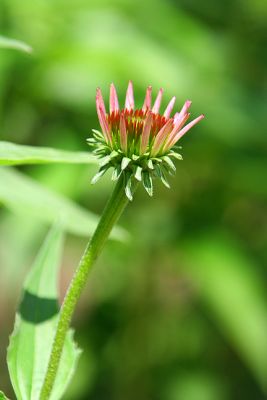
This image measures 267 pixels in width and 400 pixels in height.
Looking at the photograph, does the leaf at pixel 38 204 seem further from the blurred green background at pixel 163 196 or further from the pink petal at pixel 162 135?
the blurred green background at pixel 163 196

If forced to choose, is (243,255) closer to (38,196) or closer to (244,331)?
(244,331)

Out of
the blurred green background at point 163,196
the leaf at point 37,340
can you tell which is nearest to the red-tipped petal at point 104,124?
the leaf at point 37,340

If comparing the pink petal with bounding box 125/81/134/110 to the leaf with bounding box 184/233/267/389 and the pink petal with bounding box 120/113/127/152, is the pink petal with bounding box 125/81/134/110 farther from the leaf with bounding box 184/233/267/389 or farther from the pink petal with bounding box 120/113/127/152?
the leaf with bounding box 184/233/267/389

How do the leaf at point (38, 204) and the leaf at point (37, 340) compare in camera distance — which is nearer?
the leaf at point (37, 340)

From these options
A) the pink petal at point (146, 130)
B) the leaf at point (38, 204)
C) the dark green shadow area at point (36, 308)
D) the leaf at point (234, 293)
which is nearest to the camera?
the pink petal at point (146, 130)

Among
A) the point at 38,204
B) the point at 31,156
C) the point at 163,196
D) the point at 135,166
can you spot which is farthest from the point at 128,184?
the point at 163,196

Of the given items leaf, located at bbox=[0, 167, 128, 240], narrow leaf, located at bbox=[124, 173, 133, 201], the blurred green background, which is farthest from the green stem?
the blurred green background

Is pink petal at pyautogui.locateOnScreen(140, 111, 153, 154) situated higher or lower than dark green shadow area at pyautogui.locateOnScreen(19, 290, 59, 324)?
higher

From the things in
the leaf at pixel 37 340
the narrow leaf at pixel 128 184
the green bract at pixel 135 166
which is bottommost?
the leaf at pixel 37 340
